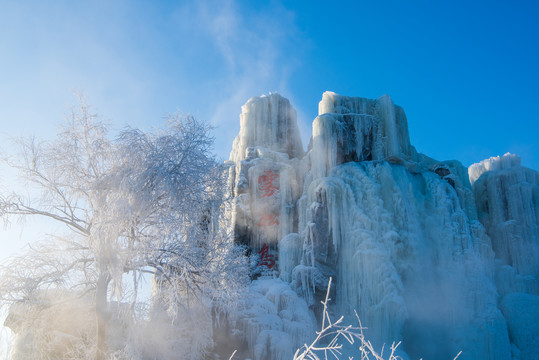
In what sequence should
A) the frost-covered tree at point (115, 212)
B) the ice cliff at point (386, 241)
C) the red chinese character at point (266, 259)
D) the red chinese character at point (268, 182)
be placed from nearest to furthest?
the frost-covered tree at point (115, 212) → the ice cliff at point (386, 241) → the red chinese character at point (266, 259) → the red chinese character at point (268, 182)

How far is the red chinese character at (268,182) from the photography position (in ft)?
54.5

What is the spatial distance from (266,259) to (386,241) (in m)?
4.59

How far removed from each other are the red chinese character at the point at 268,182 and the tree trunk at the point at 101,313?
981 cm

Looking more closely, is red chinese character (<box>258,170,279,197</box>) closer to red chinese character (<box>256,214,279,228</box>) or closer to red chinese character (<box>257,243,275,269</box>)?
red chinese character (<box>256,214,279,228</box>)

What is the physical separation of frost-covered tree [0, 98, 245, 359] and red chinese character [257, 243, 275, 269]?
7.30 metres

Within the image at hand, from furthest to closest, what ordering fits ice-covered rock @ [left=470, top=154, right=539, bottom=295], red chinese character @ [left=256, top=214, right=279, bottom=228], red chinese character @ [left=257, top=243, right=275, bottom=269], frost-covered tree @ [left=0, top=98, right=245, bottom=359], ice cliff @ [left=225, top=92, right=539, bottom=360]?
red chinese character @ [left=256, top=214, right=279, bottom=228] < red chinese character @ [left=257, top=243, right=275, bottom=269] < ice-covered rock @ [left=470, top=154, right=539, bottom=295] < ice cliff @ [left=225, top=92, right=539, bottom=360] < frost-covered tree @ [left=0, top=98, right=245, bottom=359]

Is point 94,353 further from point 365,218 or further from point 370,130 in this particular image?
point 370,130

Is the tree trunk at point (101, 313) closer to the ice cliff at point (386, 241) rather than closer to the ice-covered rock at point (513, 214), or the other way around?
the ice cliff at point (386, 241)

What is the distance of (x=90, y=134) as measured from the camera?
7.83 meters

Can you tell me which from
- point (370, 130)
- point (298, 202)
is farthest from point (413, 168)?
point (298, 202)

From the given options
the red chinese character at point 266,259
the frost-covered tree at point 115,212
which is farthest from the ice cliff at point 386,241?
the frost-covered tree at point 115,212

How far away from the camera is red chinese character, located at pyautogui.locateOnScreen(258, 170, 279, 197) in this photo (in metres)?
16.6

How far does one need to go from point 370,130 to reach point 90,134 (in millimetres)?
11779

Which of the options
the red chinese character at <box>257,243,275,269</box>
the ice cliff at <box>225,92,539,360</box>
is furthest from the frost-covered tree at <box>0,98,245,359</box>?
the red chinese character at <box>257,243,275,269</box>
